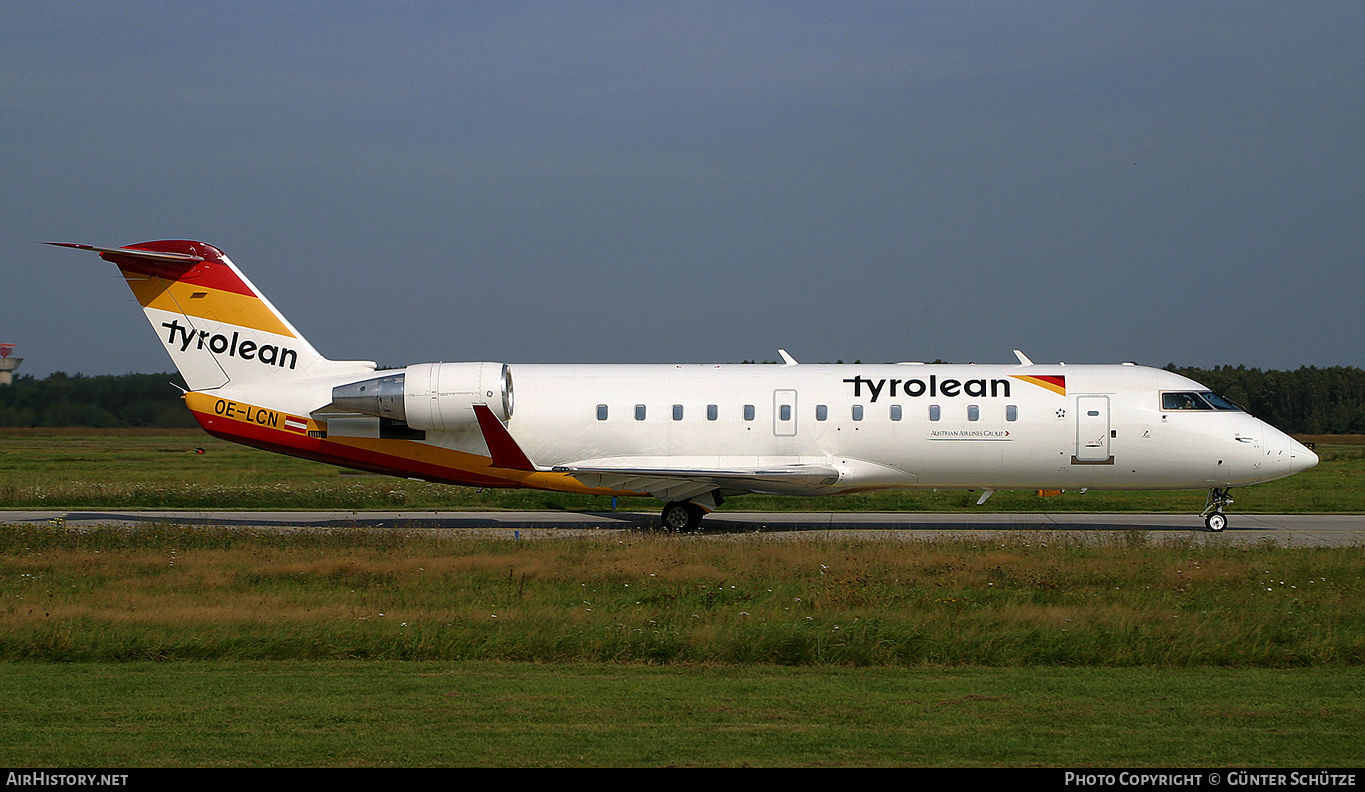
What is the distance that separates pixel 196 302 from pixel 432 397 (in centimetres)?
563

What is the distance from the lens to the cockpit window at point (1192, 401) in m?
23.3

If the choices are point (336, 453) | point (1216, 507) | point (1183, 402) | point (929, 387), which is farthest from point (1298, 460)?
point (336, 453)

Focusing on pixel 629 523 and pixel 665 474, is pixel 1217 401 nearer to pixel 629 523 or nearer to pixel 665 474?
pixel 665 474

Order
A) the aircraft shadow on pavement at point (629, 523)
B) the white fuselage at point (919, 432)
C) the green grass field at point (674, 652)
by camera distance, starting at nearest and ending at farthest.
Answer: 1. the green grass field at point (674, 652)
2. the white fuselage at point (919, 432)
3. the aircraft shadow on pavement at point (629, 523)

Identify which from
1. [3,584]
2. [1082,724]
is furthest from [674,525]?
[1082,724]

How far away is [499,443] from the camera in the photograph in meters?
22.6

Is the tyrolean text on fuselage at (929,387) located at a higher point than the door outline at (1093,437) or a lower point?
higher

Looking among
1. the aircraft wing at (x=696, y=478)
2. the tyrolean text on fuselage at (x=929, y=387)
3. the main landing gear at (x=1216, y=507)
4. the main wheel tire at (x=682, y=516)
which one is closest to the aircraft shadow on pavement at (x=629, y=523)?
the main wheel tire at (x=682, y=516)

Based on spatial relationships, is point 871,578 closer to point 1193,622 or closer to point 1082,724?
point 1193,622

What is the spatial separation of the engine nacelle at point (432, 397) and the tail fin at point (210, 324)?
1.61 metres

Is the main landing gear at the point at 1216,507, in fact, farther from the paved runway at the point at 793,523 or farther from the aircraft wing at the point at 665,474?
the aircraft wing at the point at 665,474

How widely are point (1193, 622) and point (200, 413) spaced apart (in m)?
19.6

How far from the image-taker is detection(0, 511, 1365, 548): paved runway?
2277 cm
